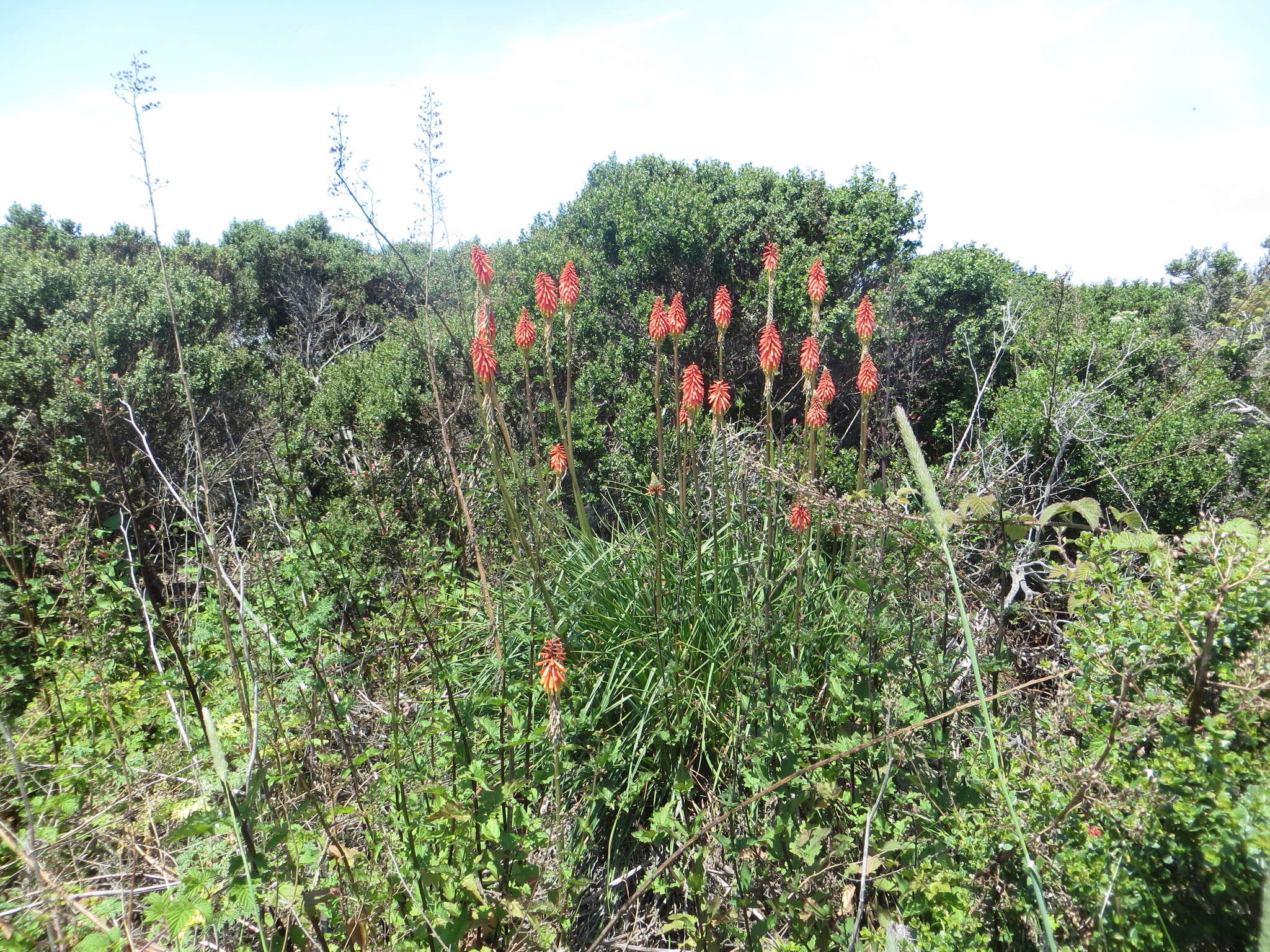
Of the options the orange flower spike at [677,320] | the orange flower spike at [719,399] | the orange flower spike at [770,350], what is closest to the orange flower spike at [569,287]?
the orange flower spike at [677,320]

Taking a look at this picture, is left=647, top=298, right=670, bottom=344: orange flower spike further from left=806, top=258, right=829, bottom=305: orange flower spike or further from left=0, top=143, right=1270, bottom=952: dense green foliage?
left=806, top=258, right=829, bottom=305: orange flower spike

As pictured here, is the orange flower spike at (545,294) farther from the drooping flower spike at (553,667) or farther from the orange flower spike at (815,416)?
the drooping flower spike at (553,667)

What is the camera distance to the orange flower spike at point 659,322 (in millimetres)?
3500

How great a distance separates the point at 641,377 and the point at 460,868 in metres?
5.58

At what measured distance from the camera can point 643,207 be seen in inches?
330

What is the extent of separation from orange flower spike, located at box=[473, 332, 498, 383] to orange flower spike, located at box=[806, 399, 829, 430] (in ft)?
4.92

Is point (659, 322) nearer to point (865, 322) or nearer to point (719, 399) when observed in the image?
point (719, 399)

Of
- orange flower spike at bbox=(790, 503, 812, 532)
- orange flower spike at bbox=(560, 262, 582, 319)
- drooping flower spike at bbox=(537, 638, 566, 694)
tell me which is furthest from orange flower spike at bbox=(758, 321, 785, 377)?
drooping flower spike at bbox=(537, 638, 566, 694)

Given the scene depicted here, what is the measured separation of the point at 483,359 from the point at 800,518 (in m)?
1.61

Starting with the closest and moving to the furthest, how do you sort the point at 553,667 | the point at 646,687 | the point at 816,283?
the point at 553,667 < the point at 646,687 < the point at 816,283

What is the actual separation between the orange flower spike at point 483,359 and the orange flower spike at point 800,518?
152cm

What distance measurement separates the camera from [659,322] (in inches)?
139

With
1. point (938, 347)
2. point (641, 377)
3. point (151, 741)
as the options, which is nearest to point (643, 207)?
point (641, 377)

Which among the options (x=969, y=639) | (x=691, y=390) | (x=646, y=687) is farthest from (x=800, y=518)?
(x=969, y=639)
